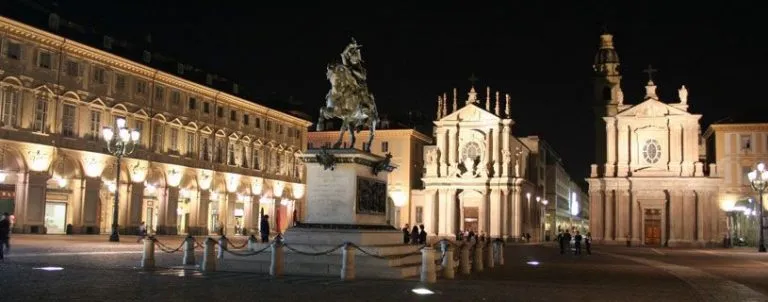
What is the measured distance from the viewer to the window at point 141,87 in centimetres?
6047

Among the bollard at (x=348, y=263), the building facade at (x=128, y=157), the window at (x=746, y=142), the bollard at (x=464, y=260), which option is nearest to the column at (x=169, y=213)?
the building facade at (x=128, y=157)

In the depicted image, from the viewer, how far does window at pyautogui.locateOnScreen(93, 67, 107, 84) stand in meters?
55.8

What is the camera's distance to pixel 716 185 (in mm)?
72688

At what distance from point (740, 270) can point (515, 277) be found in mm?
12072

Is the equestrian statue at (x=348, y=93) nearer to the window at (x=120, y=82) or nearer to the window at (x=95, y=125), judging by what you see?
the window at (x=95, y=125)

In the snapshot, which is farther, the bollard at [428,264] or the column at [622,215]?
the column at [622,215]

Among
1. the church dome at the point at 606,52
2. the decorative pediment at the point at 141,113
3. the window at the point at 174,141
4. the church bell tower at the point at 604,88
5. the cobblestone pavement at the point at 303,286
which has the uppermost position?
the church dome at the point at 606,52

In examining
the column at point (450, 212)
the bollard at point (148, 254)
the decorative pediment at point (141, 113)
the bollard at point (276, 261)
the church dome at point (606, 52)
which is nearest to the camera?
the bollard at point (276, 261)

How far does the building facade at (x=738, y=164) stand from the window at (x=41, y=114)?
5950 cm

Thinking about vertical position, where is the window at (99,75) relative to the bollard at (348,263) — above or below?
above

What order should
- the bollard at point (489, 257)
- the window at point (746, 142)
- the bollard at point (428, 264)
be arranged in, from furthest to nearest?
the window at point (746, 142) < the bollard at point (489, 257) < the bollard at point (428, 264)

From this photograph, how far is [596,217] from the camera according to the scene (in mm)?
76438

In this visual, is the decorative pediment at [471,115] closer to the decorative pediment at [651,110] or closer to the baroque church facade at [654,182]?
the baroque church facade at [654,182]

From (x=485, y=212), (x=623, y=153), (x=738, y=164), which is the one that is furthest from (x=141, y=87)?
(x=738, y=164)
